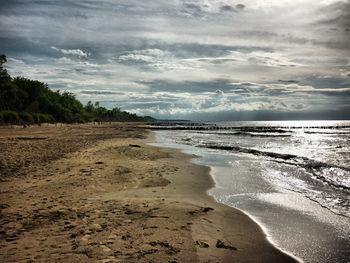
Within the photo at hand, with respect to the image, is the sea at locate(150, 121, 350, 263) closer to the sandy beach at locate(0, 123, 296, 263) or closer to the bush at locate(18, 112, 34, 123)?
the sandy beach at locate(0, 123, 296, 263)

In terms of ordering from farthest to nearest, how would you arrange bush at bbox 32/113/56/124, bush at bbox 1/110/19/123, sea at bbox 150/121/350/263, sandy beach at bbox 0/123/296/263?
bush at bbox 32/113/56/124
bush at bbox 1/110/19/123
sea at bbox 150/121/350/263
sandy beach at bbox 0/123/296/263

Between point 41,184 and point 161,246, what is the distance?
6.07 meters

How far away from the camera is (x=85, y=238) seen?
13.6 feet

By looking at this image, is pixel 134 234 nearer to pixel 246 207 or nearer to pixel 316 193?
pixel 246 207

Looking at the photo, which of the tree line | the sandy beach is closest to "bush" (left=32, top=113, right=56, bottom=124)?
the tree line

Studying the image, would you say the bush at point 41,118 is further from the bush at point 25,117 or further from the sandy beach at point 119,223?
the sandy beach at point 119,223

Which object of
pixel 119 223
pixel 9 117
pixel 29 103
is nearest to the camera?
pixel 119 223

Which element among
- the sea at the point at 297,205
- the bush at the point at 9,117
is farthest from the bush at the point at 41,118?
the sea at the point at 297,205

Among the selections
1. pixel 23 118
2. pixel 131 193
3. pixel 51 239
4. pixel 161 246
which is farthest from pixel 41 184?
pixel 23 118

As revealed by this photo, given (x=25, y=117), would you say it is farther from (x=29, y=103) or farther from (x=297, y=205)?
(x=297, y=205)

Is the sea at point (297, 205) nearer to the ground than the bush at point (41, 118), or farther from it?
nearer to the ground

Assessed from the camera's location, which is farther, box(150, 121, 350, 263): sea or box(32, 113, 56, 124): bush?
box(32, 113, 56, 124): bush

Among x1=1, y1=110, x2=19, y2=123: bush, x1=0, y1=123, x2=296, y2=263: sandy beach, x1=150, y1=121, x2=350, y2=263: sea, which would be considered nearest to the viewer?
x1=0, y1=123, x2=296, y2=263: sandy beach

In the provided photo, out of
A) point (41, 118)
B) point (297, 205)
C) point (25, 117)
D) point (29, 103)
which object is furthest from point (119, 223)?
point (29, 103)
